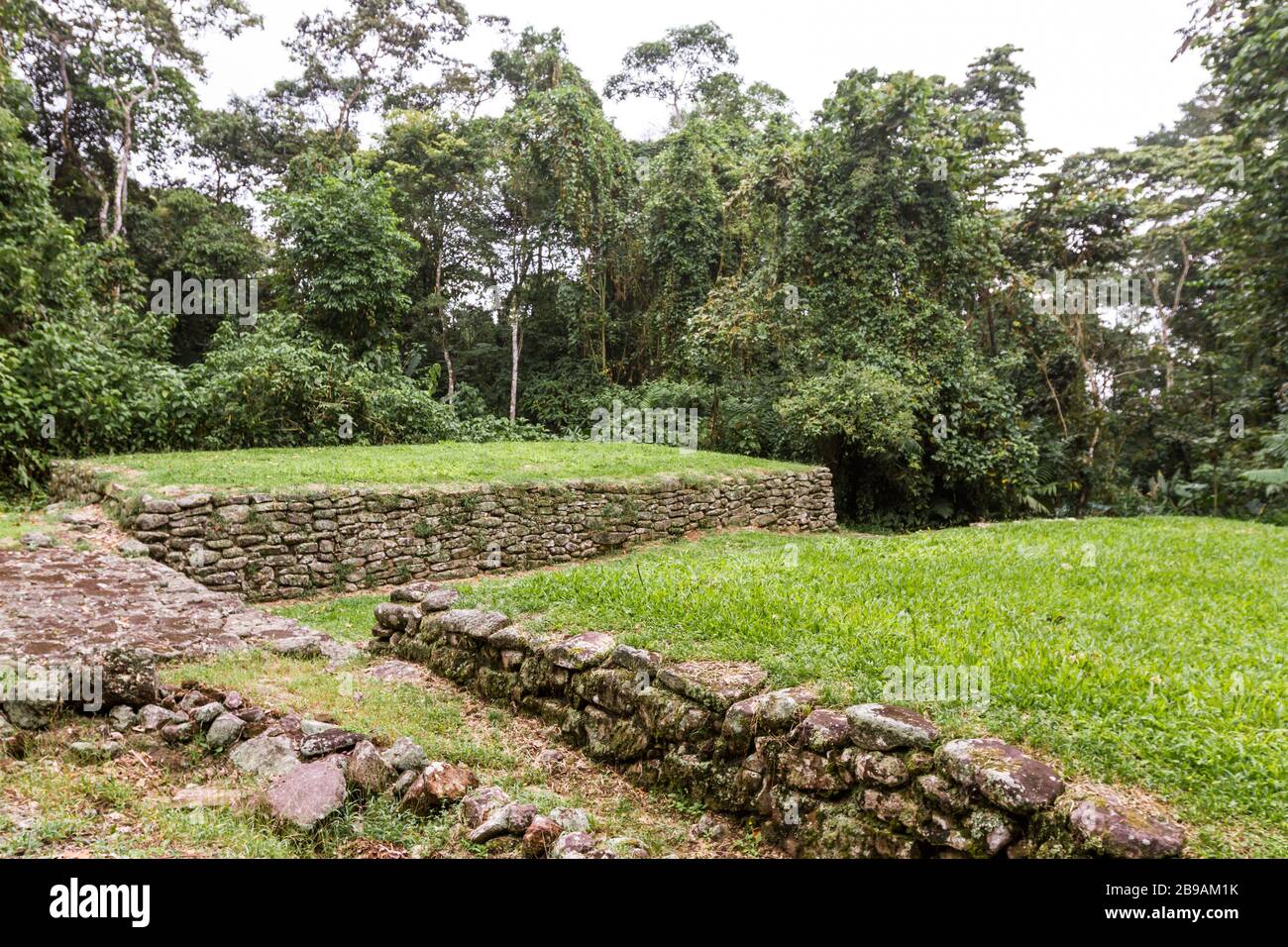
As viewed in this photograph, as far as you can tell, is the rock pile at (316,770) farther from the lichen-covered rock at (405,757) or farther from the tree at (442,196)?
the tree at (442,196)

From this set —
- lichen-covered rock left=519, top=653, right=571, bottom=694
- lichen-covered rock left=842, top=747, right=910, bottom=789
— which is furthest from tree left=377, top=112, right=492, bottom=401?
lichen-covered rock left=842, top=747, right=910, bottom=789

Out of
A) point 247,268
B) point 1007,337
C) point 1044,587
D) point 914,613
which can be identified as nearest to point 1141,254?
point 1007,337

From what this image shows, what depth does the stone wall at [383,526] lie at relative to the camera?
7973mm

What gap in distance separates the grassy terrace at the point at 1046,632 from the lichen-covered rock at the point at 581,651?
0.55ft

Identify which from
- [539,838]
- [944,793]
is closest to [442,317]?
[539,838]

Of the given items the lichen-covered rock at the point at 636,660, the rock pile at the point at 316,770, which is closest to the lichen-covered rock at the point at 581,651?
the lichen-covered rock at the point at 636,660

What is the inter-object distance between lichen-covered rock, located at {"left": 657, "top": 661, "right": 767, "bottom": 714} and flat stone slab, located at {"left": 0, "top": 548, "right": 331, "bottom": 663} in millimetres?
3401

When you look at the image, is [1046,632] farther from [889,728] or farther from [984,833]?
[984,833]

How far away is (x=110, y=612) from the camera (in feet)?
18.0

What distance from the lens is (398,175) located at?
21859mm

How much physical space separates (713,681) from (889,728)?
1.11m

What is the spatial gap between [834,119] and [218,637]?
16050 millimetres

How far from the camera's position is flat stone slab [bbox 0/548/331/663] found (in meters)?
4.76
